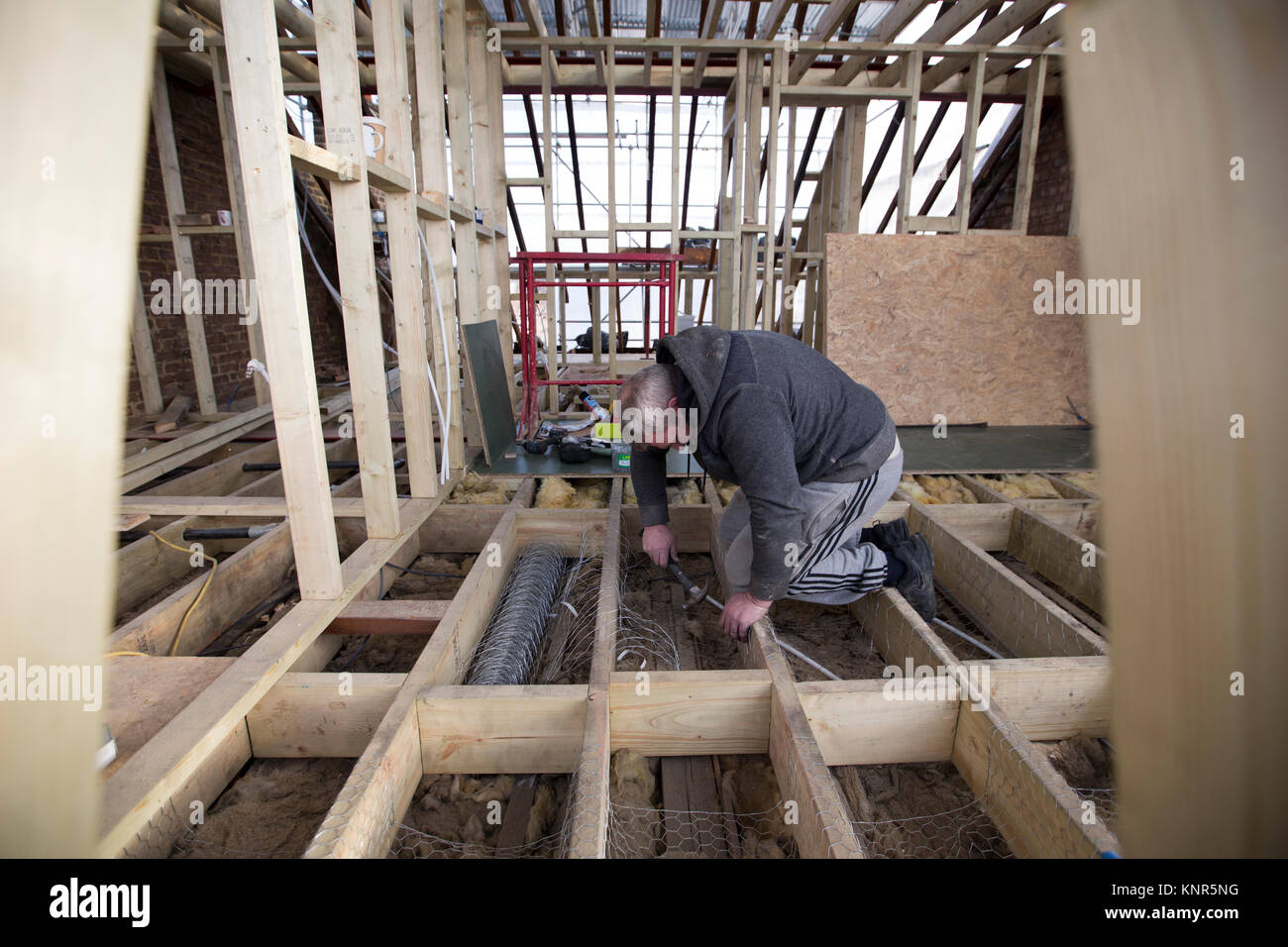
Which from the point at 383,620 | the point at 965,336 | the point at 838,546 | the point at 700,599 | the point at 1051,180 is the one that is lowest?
the point at 700,599

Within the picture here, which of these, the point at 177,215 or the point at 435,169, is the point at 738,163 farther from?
the point at 177,215

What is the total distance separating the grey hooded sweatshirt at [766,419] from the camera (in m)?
1.74

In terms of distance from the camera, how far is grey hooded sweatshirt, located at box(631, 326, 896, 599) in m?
1.74

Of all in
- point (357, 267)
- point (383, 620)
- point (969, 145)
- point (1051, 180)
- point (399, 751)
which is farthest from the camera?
point (1051, 180)

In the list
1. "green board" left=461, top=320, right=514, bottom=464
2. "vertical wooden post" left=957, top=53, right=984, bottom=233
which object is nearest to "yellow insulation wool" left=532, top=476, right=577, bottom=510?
"green board" left=461, top=320, right=514, bottom=464

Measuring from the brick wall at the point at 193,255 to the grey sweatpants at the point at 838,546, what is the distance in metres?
5.24

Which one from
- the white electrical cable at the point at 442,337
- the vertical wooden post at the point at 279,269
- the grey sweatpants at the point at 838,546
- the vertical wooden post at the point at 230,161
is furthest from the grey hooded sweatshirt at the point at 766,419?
the vertical wooden post at the point at 230,161

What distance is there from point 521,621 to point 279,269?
4.23ft

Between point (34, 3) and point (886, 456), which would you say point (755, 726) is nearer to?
point (886, 456)

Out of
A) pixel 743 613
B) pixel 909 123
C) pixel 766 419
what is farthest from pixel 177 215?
pixel 909 123

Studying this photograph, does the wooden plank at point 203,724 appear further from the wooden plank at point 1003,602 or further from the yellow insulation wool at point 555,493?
the wooden plank at point 1003,602

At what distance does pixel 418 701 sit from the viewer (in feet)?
5.39

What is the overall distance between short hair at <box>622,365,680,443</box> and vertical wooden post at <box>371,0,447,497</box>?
1.16 metres

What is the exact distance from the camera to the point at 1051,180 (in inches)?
289
